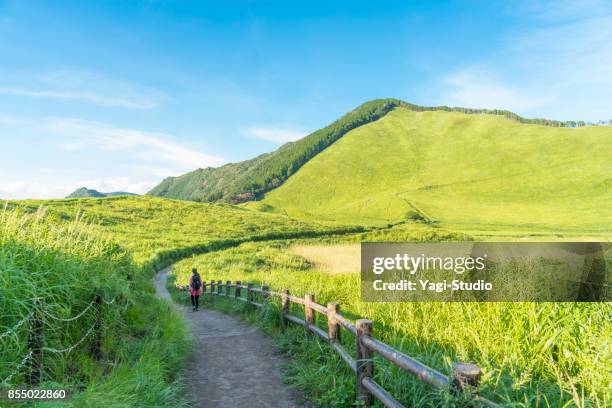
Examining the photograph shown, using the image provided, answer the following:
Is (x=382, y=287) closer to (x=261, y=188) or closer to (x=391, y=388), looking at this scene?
(x=391, y=388)

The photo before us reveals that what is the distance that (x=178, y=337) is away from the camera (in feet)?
28.7

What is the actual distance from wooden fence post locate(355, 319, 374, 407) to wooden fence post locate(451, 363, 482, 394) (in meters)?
2.01

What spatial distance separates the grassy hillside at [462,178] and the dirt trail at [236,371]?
8044cm

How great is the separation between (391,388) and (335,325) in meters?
2.06

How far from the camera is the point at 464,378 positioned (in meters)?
3.62

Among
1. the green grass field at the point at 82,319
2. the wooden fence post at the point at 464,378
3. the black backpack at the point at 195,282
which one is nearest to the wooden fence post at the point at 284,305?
the green grass field at the point at 82,319

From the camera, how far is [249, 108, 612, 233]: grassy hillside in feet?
311

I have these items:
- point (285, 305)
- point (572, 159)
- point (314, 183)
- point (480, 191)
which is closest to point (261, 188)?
point (314, 183)

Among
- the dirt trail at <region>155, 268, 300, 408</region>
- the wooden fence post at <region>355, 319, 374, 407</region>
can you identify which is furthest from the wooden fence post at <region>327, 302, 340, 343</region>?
the wooden fence post at <region>355, 319, 374, 407</region>

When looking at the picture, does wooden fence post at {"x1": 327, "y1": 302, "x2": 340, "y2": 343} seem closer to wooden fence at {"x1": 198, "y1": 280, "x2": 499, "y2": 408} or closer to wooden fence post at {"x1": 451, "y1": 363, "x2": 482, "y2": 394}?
wooden fence at {"x1": 198, "y1": 280, "x2": 499, "y2": 408}

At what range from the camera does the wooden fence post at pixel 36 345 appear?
4758mm

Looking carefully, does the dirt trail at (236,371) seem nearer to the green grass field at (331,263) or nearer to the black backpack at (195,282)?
the green grass field at (331,263)

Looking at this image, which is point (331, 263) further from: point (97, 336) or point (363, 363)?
point (363, 363)

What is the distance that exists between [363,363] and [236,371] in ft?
11.0
